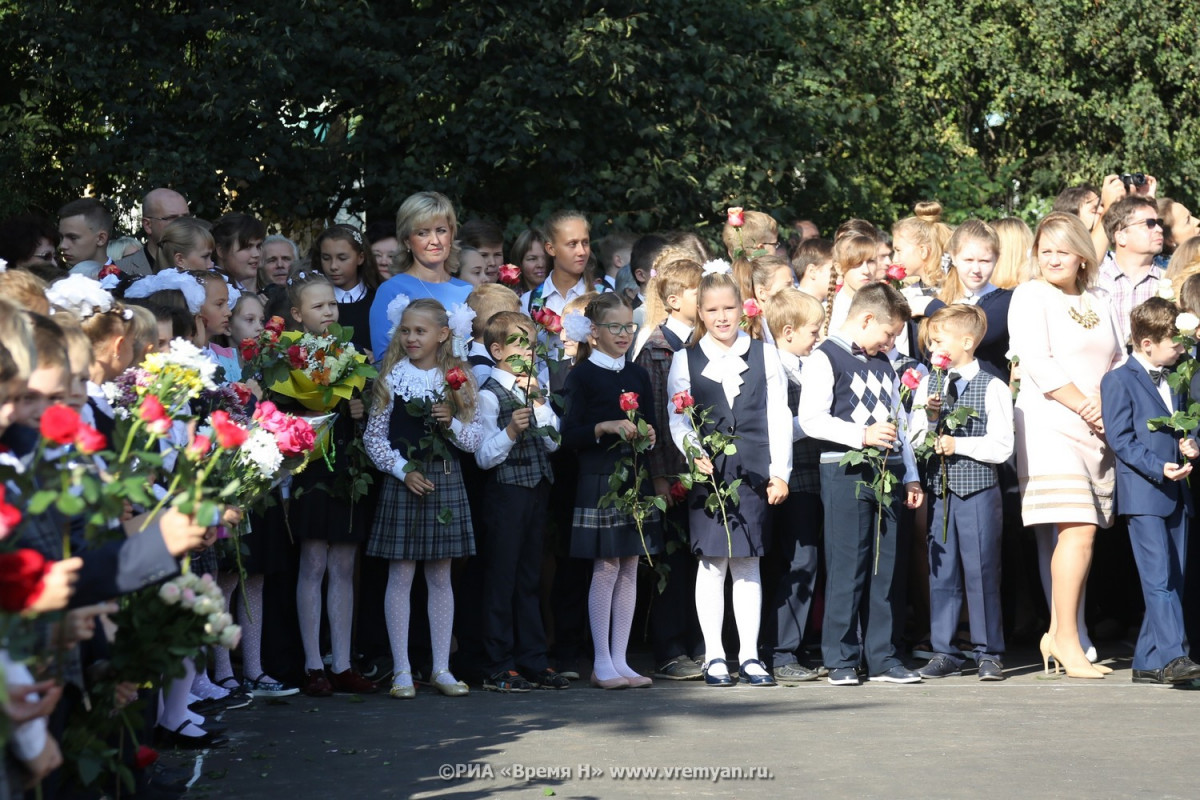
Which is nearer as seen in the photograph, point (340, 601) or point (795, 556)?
point (340, 601)

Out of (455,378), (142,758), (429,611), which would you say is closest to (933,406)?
(455,378)

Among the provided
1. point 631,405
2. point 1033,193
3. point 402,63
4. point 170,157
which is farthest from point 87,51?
point 1033,193

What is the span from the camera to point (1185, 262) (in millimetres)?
9531

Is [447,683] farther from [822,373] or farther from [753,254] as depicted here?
[753,254]

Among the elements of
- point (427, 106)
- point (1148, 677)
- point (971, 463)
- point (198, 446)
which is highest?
point (427, 106)

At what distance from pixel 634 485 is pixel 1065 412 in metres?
2.39

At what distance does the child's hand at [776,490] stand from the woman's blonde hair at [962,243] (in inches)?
86.1

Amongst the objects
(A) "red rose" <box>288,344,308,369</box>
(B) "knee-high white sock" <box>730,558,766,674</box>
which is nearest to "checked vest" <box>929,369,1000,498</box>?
(B) "knee-high white sock" <box>730,558,766,674</box>

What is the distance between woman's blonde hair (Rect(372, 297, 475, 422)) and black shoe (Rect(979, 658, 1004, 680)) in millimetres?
3062

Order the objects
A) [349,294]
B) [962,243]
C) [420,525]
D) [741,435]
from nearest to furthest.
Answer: [420,525] < [741,435] < [349,294] < [962,243]

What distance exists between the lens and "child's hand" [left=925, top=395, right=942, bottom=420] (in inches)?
349

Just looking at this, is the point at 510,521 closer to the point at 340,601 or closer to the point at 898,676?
the point at 340,601

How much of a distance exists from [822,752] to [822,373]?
255 centimetres

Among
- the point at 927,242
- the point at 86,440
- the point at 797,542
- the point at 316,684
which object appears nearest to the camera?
the point at 86,440
